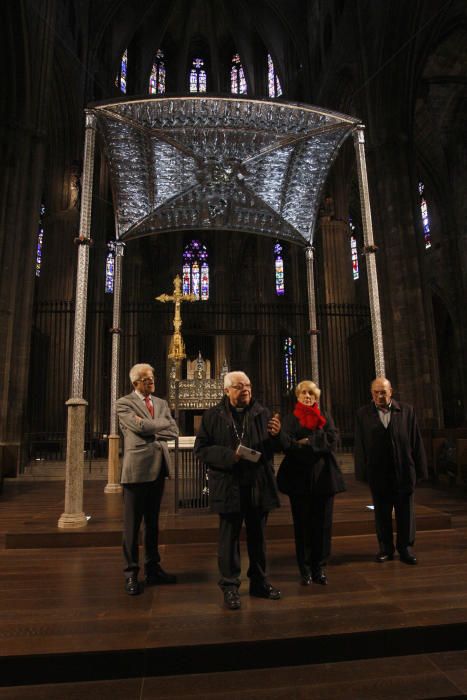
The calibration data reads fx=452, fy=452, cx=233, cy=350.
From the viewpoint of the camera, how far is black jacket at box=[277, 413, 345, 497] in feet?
9.73

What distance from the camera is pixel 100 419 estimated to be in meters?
15.2

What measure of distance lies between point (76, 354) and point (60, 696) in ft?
10.2

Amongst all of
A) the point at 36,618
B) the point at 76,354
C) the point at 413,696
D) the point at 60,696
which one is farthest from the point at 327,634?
the point at 76,354

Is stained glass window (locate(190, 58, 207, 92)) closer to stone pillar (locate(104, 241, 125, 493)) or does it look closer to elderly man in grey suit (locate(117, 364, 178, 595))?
stone pillar (locate(104, 241, 125, 493))

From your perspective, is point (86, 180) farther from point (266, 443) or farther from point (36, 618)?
point (36, 618)

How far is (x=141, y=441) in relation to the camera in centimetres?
303

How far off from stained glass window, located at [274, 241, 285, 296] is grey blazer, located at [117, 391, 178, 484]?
21.6 meters

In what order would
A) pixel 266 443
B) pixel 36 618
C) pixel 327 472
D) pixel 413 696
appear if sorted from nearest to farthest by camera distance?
1. pixel 413 696
2. pixel 36 618
3. pixel 266 443
4. pixel 327 472

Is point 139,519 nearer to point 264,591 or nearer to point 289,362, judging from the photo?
point 264,591

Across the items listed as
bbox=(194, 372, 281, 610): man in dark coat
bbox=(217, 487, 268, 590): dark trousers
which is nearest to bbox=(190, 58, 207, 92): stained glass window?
bbox=(194, 372, 281, 610): man in dark coat

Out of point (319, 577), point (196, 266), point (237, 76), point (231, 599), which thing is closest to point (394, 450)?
point (319, 577)

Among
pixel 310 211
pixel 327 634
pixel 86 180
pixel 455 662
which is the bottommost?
pixel 455 662

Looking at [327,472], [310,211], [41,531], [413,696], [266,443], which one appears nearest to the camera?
[413,696]

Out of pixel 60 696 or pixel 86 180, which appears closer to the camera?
pixel 60 696
